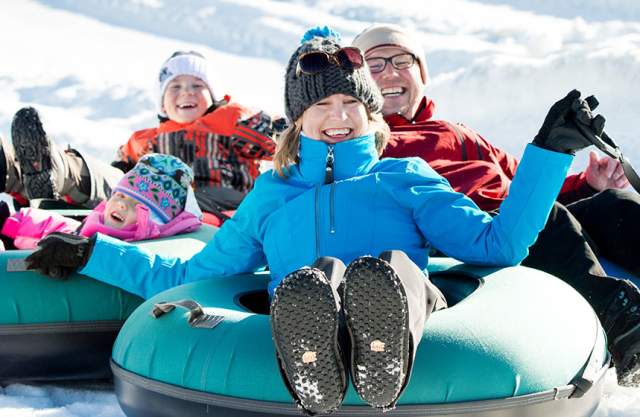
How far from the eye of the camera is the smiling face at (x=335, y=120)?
2.72m

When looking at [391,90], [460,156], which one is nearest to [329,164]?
[460,156]

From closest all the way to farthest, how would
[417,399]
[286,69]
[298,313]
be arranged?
[298,313], [417,399], [286,69]

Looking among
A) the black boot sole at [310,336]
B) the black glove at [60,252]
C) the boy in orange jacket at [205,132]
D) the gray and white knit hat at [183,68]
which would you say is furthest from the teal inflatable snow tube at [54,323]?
the gray and white knit hat at [183,68]

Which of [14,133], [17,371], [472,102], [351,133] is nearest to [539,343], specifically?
[351,133]

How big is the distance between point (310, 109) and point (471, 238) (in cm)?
64

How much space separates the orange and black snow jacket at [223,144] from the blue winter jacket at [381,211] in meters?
2.22

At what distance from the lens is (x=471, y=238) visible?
2.61 meters

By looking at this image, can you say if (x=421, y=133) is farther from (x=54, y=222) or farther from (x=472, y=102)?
(x=472, y=102)

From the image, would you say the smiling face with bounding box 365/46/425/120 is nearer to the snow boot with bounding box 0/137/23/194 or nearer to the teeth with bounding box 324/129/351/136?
the teeth with bounding box 324/129/351/136

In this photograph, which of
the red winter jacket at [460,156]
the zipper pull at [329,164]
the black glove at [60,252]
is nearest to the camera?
the zipper pull at [329,164]

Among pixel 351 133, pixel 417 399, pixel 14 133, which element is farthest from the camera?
pixel 14 133

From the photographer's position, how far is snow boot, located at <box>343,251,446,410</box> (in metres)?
1.91

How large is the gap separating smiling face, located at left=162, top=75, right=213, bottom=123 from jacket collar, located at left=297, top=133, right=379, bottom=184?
2.52 metres

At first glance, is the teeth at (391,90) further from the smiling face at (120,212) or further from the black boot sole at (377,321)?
the black boot sole at (377,321)
